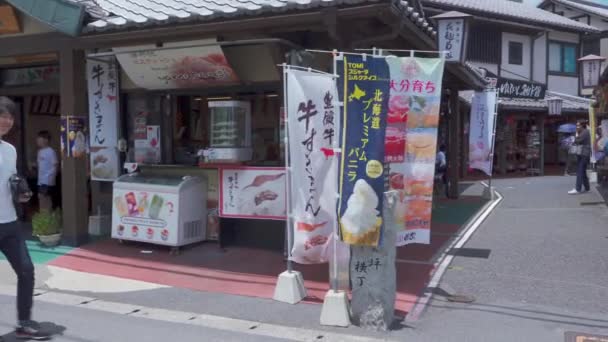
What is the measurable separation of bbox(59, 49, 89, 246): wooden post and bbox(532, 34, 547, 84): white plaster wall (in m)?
21.4

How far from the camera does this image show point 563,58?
88.7 feet

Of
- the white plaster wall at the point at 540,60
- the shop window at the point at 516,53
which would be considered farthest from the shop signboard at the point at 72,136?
the white plaster wall at the point at 540,60

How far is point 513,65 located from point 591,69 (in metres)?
6.62

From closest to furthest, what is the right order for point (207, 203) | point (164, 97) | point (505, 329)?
point (505, 329) → point (207, 203) → point (164, 97)

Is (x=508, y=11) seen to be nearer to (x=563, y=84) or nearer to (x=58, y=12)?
(x=563, y=84)

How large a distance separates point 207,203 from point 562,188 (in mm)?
12315

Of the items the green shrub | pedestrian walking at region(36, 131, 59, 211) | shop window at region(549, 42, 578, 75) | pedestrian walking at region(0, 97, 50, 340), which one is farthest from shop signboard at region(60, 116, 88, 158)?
shop window at region(549, 42, 578, 75)

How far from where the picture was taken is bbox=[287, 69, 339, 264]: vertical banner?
→ 610cm

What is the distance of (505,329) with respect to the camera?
5.59m

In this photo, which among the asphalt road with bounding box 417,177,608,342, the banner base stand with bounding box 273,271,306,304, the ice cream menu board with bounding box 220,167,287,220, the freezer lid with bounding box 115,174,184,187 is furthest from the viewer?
the freezer lid with bounding box 115,174,184,187

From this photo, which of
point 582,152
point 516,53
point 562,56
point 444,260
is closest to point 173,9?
point 444,260

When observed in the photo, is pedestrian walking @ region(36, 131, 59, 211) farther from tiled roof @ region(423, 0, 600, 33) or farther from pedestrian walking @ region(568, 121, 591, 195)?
tiled roof @ region(423, 0, 600, 33)

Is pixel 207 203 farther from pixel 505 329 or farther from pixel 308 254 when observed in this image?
pixel 505 329

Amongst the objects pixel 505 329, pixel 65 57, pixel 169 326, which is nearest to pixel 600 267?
pixel 505 329
